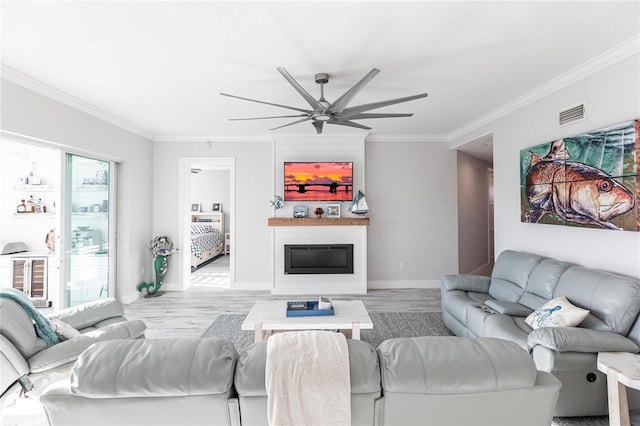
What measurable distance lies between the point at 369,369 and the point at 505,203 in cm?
371

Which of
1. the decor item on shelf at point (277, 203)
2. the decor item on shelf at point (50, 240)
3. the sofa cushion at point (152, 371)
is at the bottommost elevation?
the sofa cushion at point (152, 371)

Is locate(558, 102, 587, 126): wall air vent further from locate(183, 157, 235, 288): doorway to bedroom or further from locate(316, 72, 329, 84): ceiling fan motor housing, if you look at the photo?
locate(183, 157, 235, 288): doorway to bedroom

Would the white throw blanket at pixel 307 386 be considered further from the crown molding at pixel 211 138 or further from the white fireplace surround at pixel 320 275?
the crown molding at pixel 211 138

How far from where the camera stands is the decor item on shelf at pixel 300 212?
16.5 feet

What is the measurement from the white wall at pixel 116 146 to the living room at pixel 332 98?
0.02 metres

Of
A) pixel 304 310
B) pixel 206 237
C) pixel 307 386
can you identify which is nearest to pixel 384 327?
pixel 304 310

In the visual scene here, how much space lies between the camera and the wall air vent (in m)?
2.71

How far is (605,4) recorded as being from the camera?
184 centimetres

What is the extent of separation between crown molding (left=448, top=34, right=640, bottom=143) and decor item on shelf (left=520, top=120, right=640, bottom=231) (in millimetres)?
577

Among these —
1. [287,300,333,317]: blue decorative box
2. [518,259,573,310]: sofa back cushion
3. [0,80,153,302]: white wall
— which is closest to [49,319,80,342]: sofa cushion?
[287,300,333,317]: blue decorative box

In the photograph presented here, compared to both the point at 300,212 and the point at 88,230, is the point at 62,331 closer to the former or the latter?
the point at 88,230

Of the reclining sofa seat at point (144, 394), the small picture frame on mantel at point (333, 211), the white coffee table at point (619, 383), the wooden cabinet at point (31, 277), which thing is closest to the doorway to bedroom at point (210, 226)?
the wooden cabinet at point (31, 277)

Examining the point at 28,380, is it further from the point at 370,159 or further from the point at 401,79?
the point at 370,159

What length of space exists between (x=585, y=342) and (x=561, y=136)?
2.10 m
